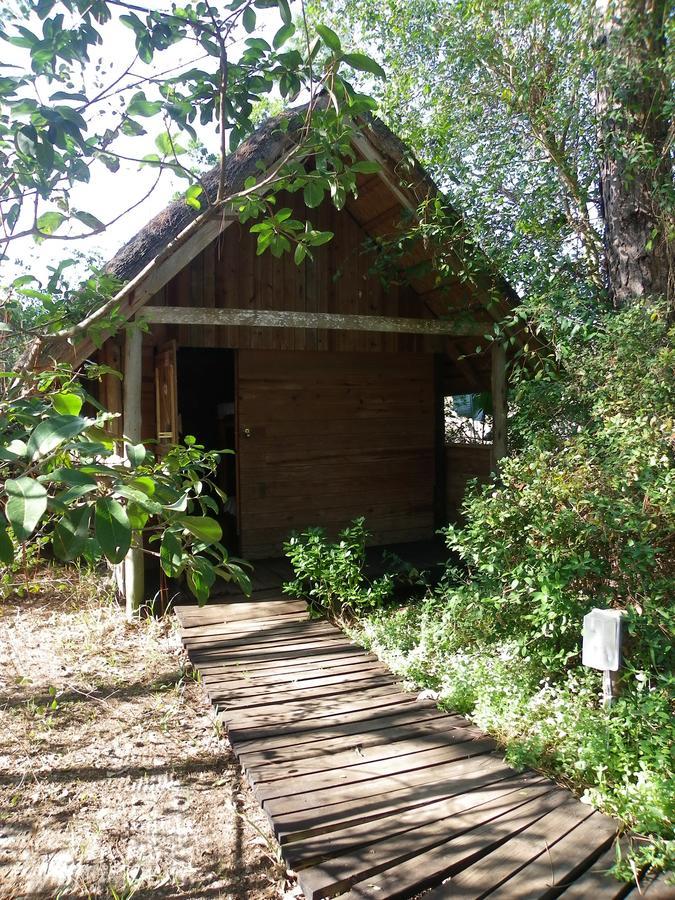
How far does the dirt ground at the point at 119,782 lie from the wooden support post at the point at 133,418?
0.29 meters

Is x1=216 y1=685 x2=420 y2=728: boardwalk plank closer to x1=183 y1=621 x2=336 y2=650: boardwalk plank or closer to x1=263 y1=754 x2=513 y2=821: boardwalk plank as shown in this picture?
x1=263 y1=754 x2=513 y2=821: boardwalk plank

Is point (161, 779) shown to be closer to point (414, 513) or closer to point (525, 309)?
point (525, 309)

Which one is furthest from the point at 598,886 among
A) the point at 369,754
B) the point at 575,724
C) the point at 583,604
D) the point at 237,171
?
the point at 237,171

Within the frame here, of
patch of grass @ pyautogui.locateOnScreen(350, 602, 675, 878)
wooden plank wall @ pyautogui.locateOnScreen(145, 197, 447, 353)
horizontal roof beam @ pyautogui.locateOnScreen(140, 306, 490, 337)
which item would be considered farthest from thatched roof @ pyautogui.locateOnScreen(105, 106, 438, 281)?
patch of grass @ pyautogui.locateOnScreen(350, 602, 675, 878)

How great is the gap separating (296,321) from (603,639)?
3.70 metres

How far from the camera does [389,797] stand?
8.77 feet

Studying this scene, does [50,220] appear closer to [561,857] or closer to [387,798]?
[387,798]

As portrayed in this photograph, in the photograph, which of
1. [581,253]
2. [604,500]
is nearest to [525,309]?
[581,253]

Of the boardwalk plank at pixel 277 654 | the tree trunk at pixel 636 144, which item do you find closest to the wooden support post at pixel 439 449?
the tree trunk at pixel 636 144

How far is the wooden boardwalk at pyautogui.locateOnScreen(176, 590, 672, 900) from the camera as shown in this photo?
2.21m

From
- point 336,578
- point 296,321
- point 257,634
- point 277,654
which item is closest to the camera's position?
point 277,654

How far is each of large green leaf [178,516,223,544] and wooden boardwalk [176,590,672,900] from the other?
5.29 ft

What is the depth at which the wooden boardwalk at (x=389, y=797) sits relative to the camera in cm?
221

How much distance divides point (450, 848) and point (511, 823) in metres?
0.30
